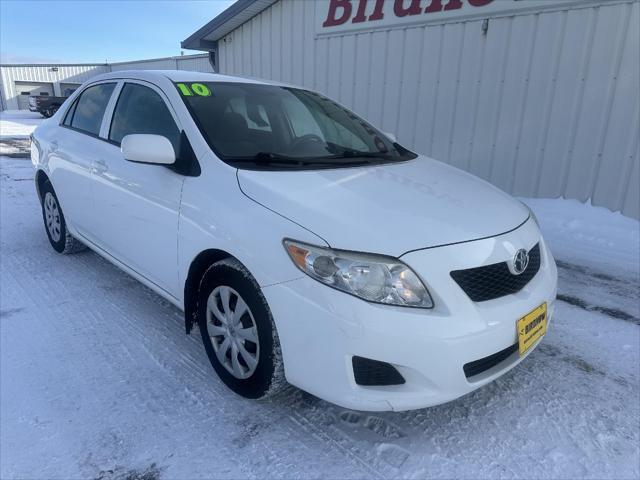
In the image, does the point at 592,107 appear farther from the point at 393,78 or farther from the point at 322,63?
the point at 322,63

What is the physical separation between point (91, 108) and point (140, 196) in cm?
138

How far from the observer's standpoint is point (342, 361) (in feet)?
5.61

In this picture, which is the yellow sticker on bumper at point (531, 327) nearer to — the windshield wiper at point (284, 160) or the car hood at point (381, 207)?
the car hood at point (381, 207)

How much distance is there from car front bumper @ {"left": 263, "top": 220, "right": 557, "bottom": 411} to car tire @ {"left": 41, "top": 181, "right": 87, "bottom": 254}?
2.84 m

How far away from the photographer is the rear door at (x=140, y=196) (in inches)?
95.7

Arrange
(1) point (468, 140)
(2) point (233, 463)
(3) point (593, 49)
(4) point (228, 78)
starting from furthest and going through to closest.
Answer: (1) point (468, 140) → (3) point (593, 49) → (4) point (228, 78) → (2) point (233, 463)

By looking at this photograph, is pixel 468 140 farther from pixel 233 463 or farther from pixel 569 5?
pixel 233 463

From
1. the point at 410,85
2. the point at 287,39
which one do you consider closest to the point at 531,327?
the point at 410,85

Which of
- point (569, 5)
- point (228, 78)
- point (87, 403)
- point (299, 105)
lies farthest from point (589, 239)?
point (87, 403)

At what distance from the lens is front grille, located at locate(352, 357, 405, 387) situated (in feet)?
5.62

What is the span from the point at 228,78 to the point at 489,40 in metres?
4.28

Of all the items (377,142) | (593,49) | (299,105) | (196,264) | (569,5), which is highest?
(569,5)

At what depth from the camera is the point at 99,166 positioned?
304 cm

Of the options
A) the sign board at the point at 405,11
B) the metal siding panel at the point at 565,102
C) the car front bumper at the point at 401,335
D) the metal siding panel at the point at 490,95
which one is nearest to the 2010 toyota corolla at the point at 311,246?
the car front bumper at the point at 401,335
